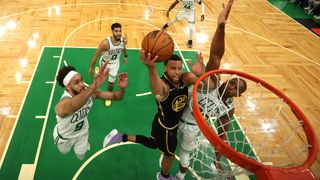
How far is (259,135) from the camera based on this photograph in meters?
5.38

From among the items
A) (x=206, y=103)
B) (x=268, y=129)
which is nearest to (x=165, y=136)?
(x=206, y=103)

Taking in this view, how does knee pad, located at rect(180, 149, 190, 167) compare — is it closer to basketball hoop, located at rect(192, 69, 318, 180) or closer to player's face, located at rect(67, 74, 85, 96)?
basketball hoop, located at rect(192, 69, 318, 180)

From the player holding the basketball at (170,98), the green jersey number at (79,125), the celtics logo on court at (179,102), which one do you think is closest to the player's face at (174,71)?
the player holding the basketball at (170,98)

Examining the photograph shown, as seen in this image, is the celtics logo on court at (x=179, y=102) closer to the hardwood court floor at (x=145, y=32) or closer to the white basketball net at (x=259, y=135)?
the white basketball net at (x=259, y=135)

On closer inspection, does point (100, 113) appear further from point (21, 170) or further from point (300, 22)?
point (300, 22)

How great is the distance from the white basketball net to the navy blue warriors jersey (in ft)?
2.34

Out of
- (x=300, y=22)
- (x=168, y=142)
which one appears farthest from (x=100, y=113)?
(x=300, y=22)

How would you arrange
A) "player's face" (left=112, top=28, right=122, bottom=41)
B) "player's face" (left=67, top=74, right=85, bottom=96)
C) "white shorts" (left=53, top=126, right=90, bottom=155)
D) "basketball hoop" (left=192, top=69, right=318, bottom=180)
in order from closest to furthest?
"player's face" (left=67, top=74, right=85, bottom=96) → "white shorts" (left=53, top=126, right=90, bottom=155) → "basketball hoop" (left=192, top=69, right=318, bottom=180) → "player's face" (left=112, top=28, right=122, bottom=41)

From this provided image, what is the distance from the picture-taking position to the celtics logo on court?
11.2 feet

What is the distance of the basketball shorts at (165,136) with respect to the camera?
12.0 feet

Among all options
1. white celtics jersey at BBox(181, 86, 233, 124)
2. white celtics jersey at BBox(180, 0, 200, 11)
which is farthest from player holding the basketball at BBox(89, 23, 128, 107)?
white celtics jersey at BBox(180, 0, 200, 11)

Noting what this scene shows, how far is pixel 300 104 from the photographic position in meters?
6.27

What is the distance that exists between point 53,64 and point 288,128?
5211 mm

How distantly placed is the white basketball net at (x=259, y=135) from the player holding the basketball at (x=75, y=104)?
→ 4.99 feet
